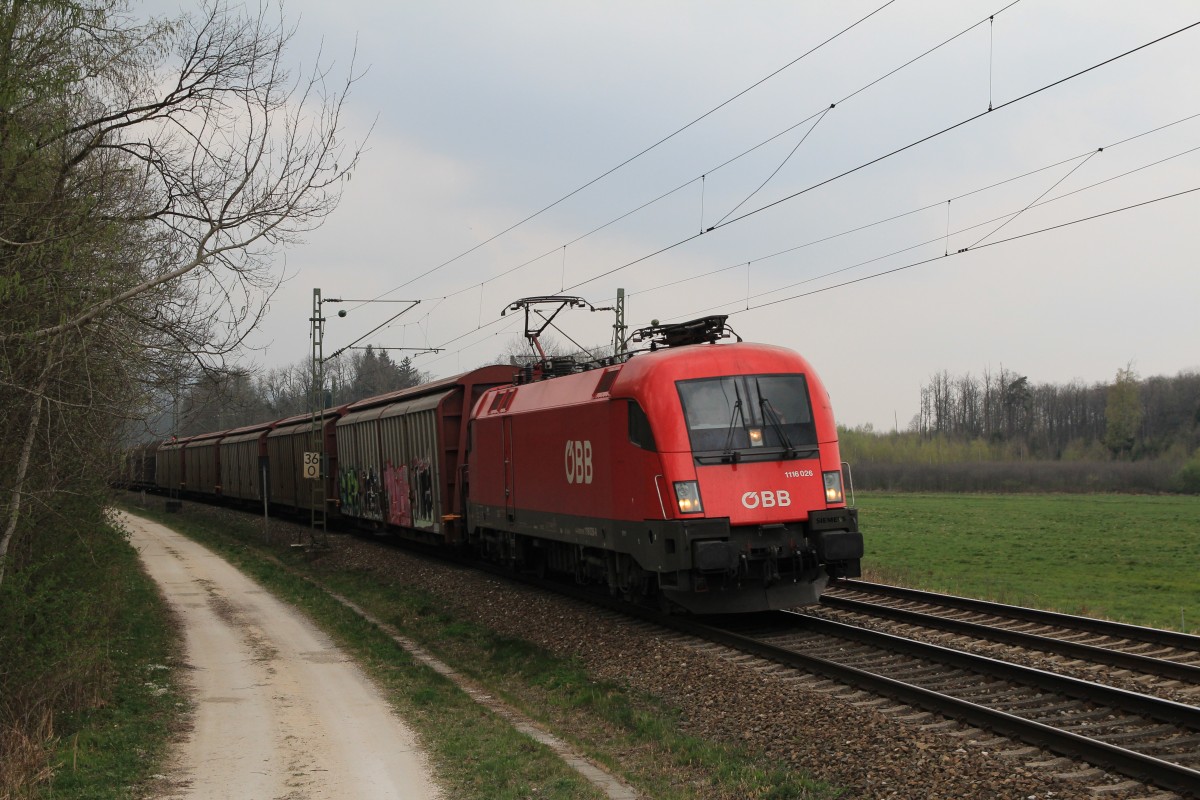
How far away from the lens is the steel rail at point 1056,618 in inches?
455

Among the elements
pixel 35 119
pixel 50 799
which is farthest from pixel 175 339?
pixel 50 799

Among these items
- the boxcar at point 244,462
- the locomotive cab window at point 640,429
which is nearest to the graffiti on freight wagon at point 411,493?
the locomotive cab window at point 640,429

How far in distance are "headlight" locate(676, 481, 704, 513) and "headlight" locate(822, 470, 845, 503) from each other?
1661 mm

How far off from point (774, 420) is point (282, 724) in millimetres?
6445

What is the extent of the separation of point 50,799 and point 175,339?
403 centimetres

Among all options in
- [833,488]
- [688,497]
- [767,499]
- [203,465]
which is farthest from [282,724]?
[203,465]

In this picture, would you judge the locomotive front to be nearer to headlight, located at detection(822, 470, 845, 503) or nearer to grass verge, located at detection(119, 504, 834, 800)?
headlight, located at detection(822, 470, 845, 503)

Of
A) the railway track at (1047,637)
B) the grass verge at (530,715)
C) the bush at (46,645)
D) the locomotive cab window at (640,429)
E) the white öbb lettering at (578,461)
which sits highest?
the locomotive cab window at (640,429)

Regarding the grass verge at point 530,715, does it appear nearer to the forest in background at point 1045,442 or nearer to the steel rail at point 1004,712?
the steel rail at point 1004,712

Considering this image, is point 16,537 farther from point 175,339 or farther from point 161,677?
point 161,677

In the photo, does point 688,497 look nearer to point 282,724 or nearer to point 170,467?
point 282,724

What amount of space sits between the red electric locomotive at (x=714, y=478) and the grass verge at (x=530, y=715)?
1.69 m

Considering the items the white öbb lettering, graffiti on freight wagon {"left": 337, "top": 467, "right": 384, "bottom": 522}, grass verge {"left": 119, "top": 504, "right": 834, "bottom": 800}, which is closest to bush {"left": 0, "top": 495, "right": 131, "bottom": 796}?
grass verge {"left": 119, "top": 504, "right": 834, "bottom": 800}

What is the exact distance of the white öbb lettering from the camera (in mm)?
14570
